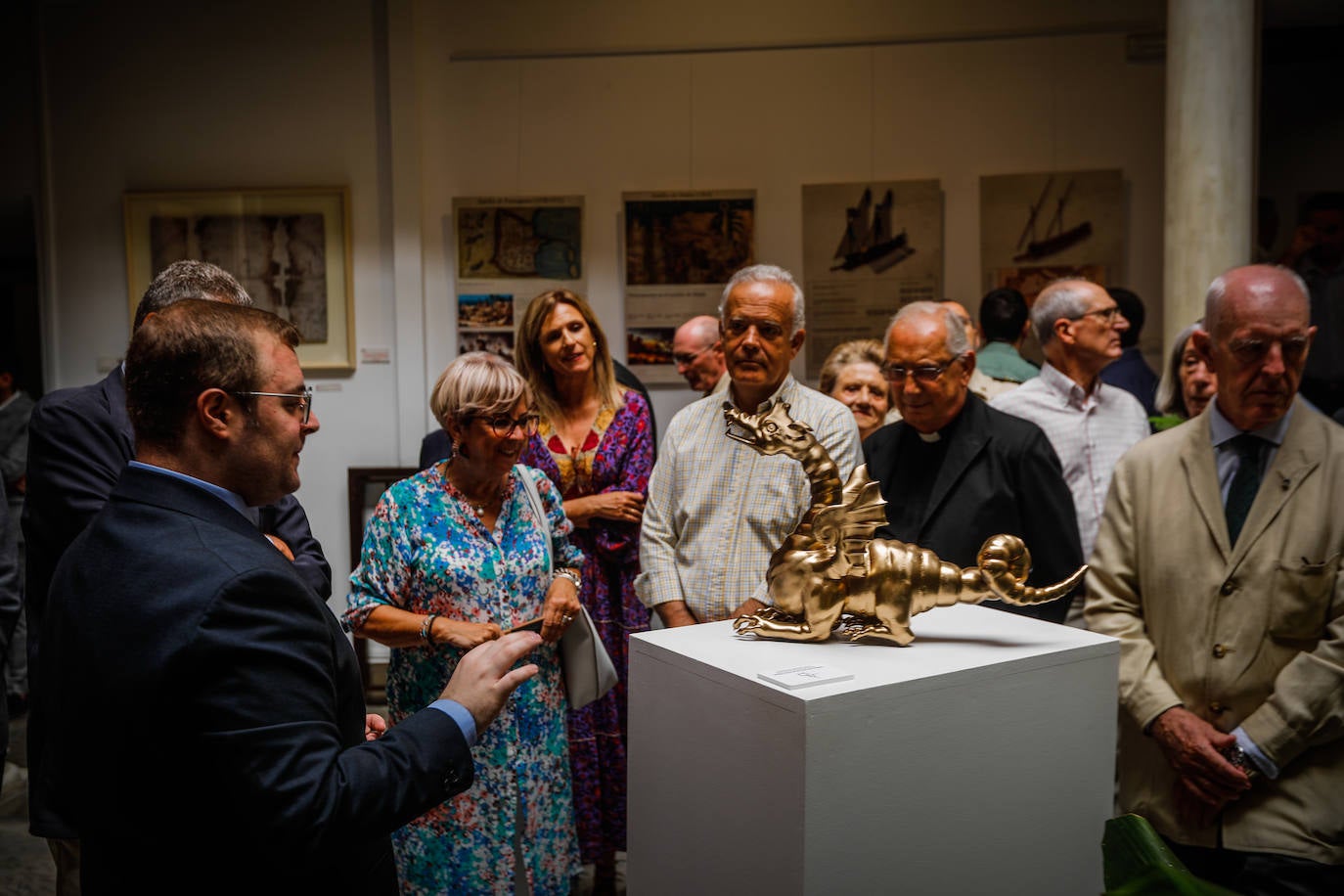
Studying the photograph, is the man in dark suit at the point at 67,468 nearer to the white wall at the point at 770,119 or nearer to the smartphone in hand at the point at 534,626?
the smartphone in hand at the point at 534,626

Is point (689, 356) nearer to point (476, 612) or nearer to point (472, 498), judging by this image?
point (472, 498)

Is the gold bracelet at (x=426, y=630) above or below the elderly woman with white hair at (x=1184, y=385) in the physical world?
below

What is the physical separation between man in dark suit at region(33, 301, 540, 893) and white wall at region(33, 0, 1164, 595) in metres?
4.56

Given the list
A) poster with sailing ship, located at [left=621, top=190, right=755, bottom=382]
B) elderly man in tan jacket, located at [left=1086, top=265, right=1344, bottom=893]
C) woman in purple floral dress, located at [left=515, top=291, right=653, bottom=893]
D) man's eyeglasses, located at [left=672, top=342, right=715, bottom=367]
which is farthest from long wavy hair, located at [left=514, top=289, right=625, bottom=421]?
poster with sailing ship, located at [left=621, top=190, right=755, bottom=382]

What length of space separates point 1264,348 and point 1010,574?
2.51ft

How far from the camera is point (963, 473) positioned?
2.46 m

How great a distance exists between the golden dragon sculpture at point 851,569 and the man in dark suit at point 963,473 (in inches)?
23.0

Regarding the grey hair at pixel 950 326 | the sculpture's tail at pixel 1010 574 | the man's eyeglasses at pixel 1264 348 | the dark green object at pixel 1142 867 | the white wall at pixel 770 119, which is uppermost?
the white wall at pixel 770 119

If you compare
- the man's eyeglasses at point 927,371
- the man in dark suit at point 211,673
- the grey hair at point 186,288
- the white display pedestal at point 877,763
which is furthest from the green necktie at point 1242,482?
the grey hair at point 186,288

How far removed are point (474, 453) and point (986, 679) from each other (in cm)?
136

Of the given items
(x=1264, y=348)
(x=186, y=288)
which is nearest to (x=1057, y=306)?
(x=1264, y=348)

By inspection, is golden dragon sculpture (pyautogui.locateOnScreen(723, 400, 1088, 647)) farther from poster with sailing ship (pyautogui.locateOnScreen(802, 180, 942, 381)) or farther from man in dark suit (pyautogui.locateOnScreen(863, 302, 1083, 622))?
poster with sailing ship (pyautogui.locateOnScreen(802, 180, 942, 381))

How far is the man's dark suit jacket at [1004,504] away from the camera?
94.9 inches

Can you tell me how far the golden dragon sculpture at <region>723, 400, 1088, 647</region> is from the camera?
5.86 ft
